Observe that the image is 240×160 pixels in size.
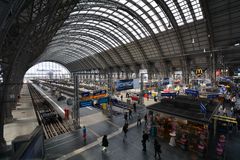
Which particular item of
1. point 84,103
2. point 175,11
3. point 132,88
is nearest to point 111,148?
point 84,103

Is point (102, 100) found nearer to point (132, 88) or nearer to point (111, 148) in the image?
point (132, 88)

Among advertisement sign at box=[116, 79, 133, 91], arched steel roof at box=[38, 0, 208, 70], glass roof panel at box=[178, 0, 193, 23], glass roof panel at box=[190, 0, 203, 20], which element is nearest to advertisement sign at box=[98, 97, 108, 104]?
advertisement sign at box=[116, 79, 133, 91]

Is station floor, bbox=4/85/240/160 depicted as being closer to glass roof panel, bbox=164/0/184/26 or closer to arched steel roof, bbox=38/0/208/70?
arched steel roof, bbox=38/0/208/70

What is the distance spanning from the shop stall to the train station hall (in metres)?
0.07

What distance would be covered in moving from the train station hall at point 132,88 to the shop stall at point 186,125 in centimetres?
7

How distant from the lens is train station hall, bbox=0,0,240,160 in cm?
919

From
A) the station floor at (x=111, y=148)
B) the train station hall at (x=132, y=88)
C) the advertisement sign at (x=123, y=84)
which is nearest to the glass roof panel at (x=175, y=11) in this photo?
the train station hall at (x=132, y=88)

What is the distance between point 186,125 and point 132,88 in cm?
899

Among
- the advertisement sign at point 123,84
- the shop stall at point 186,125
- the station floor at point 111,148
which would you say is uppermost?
the advertisement sign at point 123,84

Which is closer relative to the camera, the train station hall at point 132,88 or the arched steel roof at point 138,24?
the train station hall at point 132,88

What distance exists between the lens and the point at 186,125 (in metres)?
10.4

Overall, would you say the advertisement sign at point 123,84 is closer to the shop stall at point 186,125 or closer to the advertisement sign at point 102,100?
the advertisement sign at point 102,100

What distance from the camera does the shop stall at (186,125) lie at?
9.23 m

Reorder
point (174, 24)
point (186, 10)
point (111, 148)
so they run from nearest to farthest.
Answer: point (111, 148), point (186, 10), point (174, 24)
